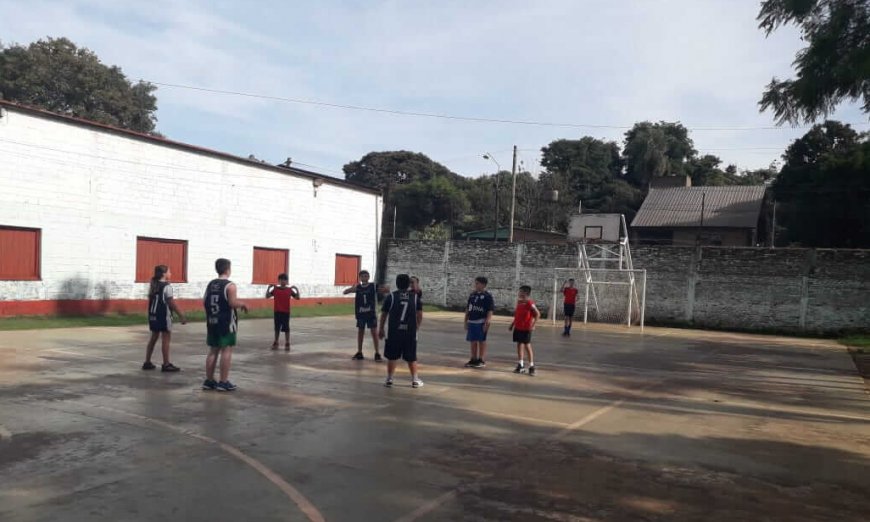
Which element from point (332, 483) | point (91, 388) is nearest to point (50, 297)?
point (91, 388)

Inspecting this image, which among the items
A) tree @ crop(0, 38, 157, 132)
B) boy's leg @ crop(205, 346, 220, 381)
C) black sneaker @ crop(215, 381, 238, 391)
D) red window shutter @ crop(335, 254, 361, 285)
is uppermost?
tree @ crop(0, 38, 157, 132)

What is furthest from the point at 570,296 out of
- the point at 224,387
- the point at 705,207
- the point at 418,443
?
the point at 705,207

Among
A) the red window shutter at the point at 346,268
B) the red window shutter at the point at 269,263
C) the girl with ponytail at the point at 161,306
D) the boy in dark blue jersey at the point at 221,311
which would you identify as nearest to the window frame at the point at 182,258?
the red window shutter at the point at 269,263

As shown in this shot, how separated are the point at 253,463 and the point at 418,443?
173 cm

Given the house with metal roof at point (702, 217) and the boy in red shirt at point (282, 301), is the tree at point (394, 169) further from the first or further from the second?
the boy in red shirt at point (282, 301)

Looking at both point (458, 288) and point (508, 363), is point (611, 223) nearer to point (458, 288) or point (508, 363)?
point (458, 288)

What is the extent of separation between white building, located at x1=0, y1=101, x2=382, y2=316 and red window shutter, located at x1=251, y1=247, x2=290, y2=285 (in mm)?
43

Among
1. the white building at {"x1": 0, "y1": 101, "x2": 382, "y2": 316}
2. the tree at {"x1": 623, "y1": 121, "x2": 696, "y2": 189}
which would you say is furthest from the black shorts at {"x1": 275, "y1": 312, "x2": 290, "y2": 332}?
the tree at {"x1": 623, "y1": 121, "x2": 696, "y2": 189}

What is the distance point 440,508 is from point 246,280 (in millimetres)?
22605

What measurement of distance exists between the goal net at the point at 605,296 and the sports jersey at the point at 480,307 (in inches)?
583

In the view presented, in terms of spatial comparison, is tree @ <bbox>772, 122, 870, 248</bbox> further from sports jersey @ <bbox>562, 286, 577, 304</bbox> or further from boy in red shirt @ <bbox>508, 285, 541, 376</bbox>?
boy in red shirt @ <bbox>508, 285, 541, 376</bbox>

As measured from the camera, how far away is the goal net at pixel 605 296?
2755 cm

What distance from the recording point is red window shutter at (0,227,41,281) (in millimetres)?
18188

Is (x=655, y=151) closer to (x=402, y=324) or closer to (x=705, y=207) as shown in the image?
(x=705, y=207)
